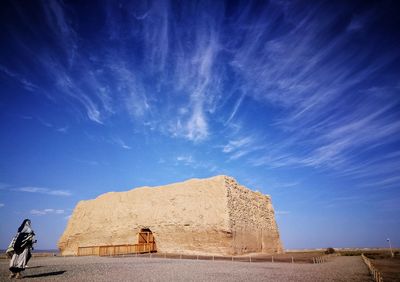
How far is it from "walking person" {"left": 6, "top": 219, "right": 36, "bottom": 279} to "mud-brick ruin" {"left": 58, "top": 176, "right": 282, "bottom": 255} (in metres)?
17.0

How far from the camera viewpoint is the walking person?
9273 mm

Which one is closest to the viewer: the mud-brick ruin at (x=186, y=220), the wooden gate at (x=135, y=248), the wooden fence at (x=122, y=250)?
the mud-brick ruin at (x=186, y=220)

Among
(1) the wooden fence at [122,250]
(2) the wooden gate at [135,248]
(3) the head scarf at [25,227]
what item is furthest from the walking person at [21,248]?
(2) the wooden gate at [135,248]

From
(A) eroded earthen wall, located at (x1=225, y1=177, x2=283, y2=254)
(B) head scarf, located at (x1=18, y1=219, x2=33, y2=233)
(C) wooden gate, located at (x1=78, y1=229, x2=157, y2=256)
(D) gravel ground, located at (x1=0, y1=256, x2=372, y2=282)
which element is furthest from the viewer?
(C) wooden gate, located at (x1=78, y1=229, x2=157, y2=256)

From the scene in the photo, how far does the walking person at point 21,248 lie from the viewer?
927 cm

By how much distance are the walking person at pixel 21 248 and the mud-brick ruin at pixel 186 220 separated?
17004 millimetres

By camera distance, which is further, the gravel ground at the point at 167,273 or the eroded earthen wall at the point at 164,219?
the eroded earthen wall at the point at 164,219

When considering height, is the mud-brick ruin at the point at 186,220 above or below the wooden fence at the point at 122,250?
above

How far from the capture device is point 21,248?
10.0 m

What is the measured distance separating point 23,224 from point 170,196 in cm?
1958

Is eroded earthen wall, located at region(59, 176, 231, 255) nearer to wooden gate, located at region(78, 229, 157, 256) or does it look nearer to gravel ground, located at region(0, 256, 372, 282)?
wooden gate, located at region(78, 229, 157, 256)

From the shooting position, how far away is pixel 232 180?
2877cm

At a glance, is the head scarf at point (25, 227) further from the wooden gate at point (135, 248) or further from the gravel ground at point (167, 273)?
the wooden gate at point (135, 248)

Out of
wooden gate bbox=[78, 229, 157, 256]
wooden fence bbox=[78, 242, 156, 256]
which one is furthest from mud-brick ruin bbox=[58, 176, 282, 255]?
wooden fence bbox=[78, 242, 156, 256]
